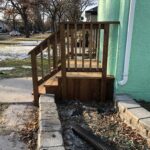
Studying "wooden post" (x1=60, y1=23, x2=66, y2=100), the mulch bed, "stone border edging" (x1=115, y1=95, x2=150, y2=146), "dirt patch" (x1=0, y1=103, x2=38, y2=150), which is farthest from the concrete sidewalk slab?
"stone border edging" (x1=115, y1=95, x2=150, y2=146)

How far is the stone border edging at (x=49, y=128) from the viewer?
301 cm

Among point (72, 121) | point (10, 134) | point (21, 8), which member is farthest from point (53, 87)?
point (21, 8)

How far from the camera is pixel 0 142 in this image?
11.5 feet

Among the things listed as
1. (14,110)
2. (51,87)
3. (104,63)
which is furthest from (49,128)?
(104,63)

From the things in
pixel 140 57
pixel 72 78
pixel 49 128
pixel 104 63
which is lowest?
pixel 49 128

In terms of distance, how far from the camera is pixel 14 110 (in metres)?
4.62

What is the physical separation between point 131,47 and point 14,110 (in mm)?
2258

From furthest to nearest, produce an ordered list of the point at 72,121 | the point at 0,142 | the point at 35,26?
the point at 35,26
the point at 72,121
the point at 0,142

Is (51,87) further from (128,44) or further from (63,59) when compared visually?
(128,44)

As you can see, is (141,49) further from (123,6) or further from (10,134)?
(10,134)

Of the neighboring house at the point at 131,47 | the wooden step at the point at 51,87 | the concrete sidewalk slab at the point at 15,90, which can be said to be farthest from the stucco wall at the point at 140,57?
the concrete sidewalk slab at the point at 15,90

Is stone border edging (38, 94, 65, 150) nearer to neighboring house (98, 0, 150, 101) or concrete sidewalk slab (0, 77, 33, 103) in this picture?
concrete sidewalk slab (0, 77, 33, 103)

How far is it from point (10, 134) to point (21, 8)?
33.4m

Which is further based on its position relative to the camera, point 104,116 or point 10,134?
point 104,116
